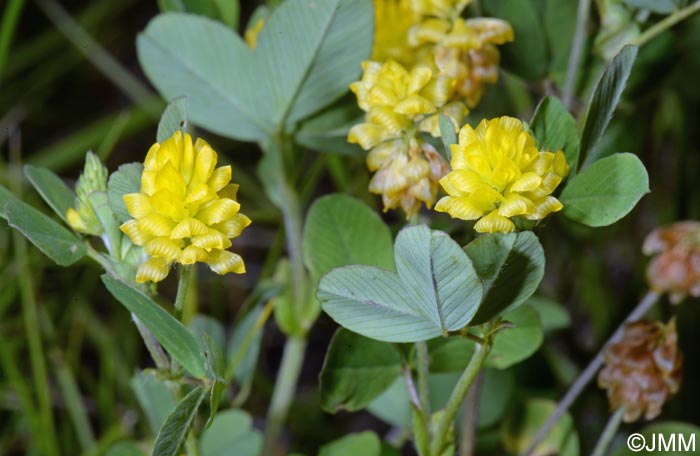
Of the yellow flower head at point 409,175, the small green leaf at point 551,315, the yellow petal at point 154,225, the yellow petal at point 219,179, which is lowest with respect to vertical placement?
the small green leaf at point 551,315

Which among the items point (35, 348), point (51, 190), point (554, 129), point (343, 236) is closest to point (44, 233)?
point (51, 190)

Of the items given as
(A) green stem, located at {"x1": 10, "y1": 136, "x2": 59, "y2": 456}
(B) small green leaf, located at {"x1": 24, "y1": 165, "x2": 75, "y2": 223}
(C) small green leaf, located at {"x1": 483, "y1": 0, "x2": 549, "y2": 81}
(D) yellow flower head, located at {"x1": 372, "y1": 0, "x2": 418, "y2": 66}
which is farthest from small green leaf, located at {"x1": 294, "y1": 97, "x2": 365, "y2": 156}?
(A) green stem, located at {"x1": 10, "y1": 136, "x2": 59, "y2": 456}

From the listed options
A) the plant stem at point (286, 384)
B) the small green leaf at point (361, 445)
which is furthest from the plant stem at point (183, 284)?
the plant stem at point (286, 384)

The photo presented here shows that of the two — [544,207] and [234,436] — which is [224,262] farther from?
[234,436]

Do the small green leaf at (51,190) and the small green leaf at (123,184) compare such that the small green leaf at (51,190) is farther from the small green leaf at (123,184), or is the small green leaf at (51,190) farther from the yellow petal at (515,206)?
the yellow petal at (515,206)

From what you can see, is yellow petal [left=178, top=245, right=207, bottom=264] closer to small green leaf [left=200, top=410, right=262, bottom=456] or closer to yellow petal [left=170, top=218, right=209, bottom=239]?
yellow petal [left=170, top=218, right=209, bottom=239]

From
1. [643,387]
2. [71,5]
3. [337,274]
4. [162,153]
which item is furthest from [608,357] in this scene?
[71,5]
